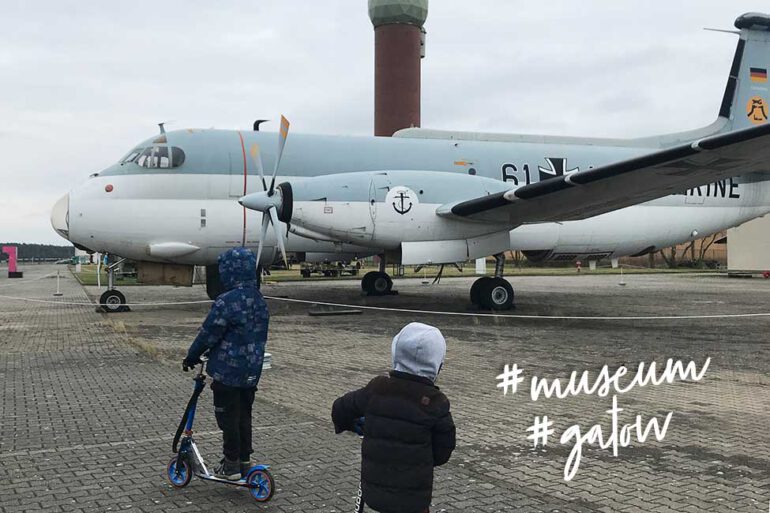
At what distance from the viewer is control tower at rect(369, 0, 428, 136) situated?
43469mm

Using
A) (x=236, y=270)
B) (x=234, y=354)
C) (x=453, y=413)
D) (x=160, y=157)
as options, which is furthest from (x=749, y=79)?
(x=234, y=354)

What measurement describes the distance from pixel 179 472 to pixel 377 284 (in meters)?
16.4

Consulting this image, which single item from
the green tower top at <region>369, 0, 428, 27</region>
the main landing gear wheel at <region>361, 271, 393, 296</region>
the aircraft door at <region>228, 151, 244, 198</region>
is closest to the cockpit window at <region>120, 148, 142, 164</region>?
the aircraft door at <region>228, 151, 244, 198</region>

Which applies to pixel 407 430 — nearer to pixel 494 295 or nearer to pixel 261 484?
pixel 261 484

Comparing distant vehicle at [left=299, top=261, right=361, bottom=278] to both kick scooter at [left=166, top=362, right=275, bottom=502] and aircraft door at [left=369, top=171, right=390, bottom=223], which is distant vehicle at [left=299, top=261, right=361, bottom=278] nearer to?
aircraft door at [left=369, top=171, right=390, bottom=223]

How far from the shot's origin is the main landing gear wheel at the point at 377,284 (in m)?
20.8

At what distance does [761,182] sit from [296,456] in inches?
719

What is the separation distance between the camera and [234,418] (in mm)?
4445

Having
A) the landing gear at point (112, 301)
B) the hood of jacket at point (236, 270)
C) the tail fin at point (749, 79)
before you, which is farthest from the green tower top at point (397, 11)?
the hood of jacket at point (236, 270)

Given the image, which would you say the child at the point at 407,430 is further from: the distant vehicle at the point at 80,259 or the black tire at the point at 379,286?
the distant vehicle at the point at 80,259

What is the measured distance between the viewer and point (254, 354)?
14.7ft

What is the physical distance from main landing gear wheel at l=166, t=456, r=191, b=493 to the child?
2.02m

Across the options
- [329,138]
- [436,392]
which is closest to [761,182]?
[329,138]

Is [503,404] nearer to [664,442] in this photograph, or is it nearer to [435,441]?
[664,442]
